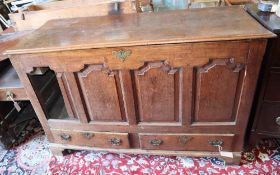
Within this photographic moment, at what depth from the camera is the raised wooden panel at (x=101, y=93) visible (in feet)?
3.68

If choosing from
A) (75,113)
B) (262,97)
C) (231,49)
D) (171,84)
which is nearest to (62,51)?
(75,113)

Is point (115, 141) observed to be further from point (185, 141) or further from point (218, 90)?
point (218, 90)

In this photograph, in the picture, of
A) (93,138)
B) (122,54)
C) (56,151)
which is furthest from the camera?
(56,151)


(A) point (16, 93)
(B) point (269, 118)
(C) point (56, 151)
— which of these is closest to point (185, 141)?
(B) point (269, 118)

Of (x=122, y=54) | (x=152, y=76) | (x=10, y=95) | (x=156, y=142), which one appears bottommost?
(x=156, y=142)

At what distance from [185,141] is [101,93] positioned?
55 centimetres

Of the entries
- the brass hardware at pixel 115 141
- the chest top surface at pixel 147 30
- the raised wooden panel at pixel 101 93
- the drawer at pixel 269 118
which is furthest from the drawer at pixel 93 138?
the drawer at pixel 269 118

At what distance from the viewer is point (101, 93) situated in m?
1.19

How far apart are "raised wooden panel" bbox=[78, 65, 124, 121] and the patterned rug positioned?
0.34m

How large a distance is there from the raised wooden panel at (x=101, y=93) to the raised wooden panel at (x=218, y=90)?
0.41 meters

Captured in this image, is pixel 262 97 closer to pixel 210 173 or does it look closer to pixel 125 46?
pixel 210 173

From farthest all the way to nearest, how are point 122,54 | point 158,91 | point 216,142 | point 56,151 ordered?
point 56,151, point 216,142, point 158,91, point 122,54

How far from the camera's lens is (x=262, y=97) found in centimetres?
121

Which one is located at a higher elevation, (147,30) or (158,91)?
(147,30)
